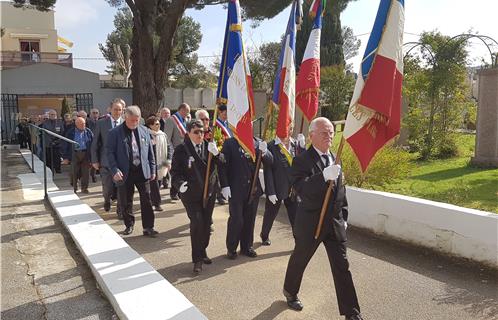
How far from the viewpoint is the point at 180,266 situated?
16.0 feet

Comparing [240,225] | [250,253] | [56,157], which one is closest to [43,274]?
[240,225]

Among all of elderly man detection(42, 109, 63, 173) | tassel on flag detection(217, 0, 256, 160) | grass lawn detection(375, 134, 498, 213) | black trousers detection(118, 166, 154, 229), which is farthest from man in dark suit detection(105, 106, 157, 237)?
elderly man detection(42, 109, 63, 173)

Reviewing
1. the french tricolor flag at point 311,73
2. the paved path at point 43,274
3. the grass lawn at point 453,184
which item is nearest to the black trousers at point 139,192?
the paved path at point 43,274

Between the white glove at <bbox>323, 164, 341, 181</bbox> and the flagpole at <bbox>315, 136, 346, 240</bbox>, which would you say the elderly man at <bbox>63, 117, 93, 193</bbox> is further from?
the white glove at <bbox>323, 164, 341, 181</bbox>

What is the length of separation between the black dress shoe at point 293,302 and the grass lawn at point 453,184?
11.4 ft

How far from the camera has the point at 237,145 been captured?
5.11 meters

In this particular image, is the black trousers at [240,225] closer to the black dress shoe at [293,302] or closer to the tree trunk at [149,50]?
the black dress shoe at [293,302]

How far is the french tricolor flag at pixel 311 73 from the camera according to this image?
530 cm

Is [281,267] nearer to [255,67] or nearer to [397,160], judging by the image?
[397,160]

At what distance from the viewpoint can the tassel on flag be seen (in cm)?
482

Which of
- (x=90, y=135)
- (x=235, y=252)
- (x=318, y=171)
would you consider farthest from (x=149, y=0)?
(x=318, y=171)

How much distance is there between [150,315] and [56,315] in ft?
2.92

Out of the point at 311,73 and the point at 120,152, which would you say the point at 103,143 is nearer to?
the point at 120,152

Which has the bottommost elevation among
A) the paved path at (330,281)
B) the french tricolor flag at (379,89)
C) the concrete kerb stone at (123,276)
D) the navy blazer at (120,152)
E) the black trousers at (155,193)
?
the paved path at (330,281)
